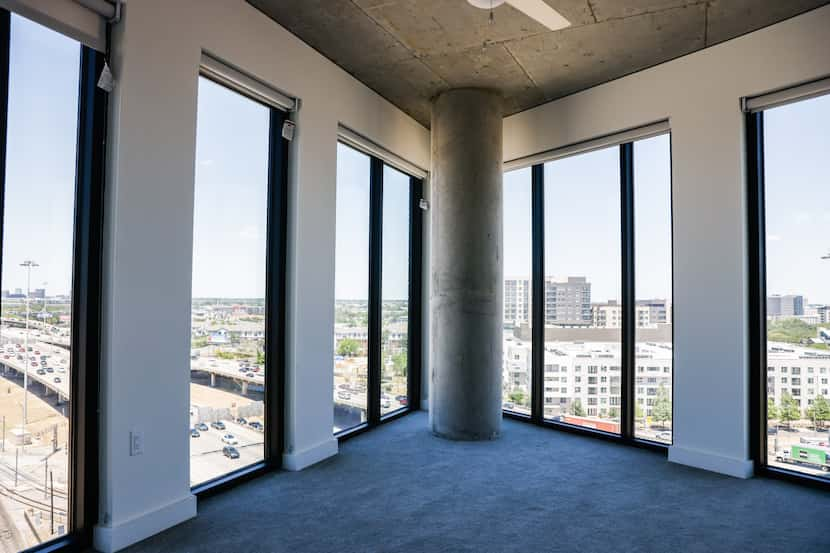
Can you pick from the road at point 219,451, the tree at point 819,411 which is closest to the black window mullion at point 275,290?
the road at point 219,451

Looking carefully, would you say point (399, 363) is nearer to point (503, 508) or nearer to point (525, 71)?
point (503, 508)

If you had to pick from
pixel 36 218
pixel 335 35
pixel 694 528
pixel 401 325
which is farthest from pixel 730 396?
pixel 36 218

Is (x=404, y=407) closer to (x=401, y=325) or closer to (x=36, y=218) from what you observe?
(x=401, y=325)

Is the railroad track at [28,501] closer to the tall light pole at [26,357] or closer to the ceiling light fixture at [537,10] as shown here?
the tall light pole at [26,357]

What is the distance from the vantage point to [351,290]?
14.1 ft

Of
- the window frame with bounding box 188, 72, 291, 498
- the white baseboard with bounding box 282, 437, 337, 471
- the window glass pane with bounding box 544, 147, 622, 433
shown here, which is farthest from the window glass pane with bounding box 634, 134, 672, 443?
the window frame with bounding box 188, 72, 291, 498

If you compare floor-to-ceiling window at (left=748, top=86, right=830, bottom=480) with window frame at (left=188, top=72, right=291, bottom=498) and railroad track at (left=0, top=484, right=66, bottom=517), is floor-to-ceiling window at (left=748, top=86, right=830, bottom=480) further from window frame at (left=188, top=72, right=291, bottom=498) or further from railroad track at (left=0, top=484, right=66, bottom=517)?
railroad track at (left=0, top=484, right=66, bottom=517)

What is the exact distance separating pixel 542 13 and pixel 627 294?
7.49 feet

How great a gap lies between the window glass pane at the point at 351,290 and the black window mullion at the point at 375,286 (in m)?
0.05

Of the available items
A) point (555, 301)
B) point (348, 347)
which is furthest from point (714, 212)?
point (348, 347)

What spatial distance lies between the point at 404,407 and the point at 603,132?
3200 mm

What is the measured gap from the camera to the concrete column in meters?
4.21

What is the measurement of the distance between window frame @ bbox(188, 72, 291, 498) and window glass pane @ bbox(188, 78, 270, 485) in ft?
0.13

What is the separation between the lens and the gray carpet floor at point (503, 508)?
2.43 meters
